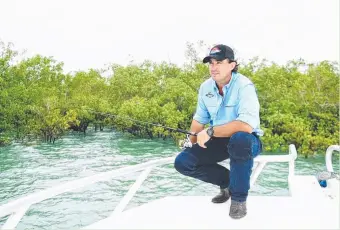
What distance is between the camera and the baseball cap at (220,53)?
7.84 feet

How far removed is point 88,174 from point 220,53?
1395 cm

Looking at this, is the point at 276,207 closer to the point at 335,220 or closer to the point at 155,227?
the point at 335,220

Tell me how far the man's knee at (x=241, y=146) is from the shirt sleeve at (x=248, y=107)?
0.25ft

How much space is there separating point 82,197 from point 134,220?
10.6m

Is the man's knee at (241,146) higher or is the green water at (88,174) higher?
the man's knee at (241,146)

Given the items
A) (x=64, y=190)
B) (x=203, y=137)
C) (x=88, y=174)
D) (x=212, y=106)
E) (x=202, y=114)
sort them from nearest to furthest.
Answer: (x=64, y=190), (x=203, y=137), (x=212, y=106), (x=202, y=114), (x=88, y=174)

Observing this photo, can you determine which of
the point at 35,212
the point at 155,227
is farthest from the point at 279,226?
the point at 35,212

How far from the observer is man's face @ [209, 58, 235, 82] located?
242 centimetres

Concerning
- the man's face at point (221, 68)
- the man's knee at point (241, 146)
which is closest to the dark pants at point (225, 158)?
the man's knee at point (241, 146)

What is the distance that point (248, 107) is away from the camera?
228 cm

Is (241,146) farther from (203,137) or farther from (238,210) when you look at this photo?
(238,210)

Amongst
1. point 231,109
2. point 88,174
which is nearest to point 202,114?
point 231,109

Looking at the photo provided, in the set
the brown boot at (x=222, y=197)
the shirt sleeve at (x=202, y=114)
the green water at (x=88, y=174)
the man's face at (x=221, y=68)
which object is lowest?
the green water at (x=88, y=174)

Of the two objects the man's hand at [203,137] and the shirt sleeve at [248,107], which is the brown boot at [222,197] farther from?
the shirt sleeve at [248,107]
